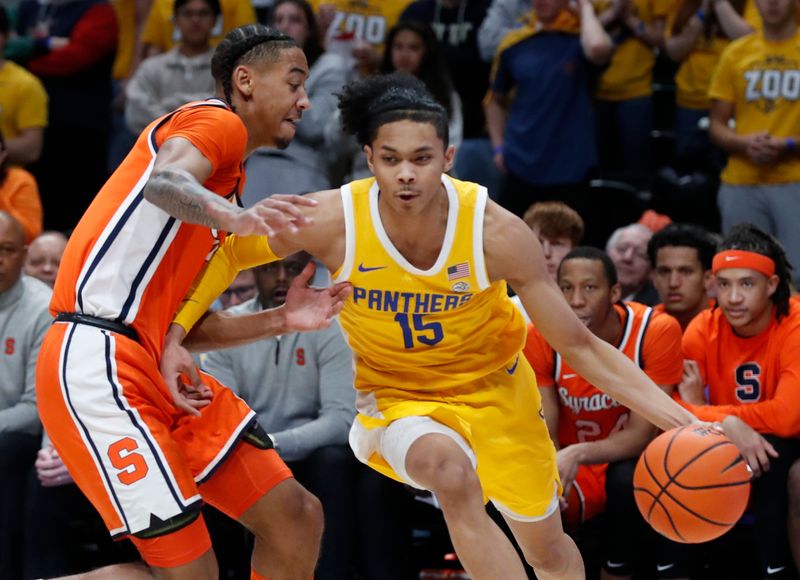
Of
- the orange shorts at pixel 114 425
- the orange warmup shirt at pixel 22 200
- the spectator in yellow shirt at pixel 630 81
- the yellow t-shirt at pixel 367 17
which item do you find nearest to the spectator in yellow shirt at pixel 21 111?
the orange warmup shirt at pixel 22 200

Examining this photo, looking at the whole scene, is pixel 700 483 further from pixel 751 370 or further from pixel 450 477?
pixel 751 370

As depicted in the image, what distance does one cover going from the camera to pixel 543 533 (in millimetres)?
4836

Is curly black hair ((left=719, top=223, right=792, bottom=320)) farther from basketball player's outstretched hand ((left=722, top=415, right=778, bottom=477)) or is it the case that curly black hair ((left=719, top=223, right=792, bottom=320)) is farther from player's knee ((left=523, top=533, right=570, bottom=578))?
player's knee ((left=523, top=533, right=570, bottom=578))

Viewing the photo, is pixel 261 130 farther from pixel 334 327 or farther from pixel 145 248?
pixel 334 327

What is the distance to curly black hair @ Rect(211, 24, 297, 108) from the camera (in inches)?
177

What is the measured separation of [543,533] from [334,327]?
2.02m

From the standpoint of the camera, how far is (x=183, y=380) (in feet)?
14.5

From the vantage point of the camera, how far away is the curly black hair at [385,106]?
14.5 feet

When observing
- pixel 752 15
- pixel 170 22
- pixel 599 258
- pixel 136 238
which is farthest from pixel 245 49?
pixel 752 15

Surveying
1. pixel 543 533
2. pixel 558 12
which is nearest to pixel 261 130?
pixel 543 533

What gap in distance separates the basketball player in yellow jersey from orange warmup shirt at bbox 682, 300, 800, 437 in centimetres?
151

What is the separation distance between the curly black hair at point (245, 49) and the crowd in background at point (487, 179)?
2.01 meters

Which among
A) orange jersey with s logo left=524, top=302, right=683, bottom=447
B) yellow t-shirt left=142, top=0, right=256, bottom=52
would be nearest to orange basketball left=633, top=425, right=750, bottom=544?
orange jersey with s logo left=524, top=302, right=683, bottom=447

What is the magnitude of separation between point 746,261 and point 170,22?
15.3 ft
